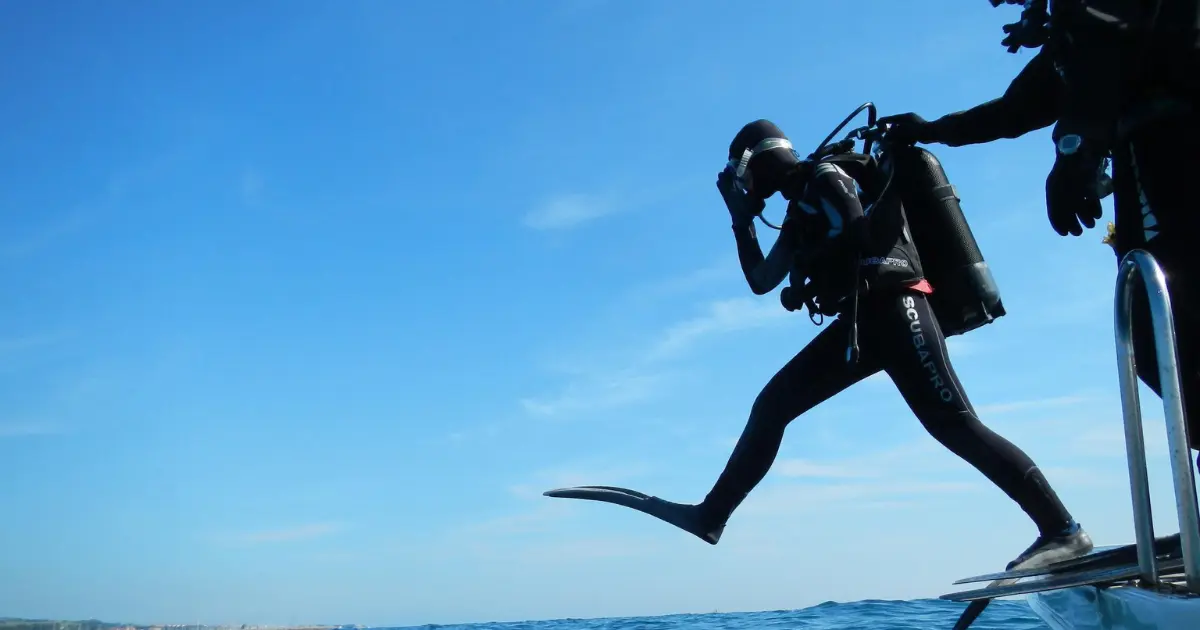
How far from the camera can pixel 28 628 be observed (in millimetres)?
8523

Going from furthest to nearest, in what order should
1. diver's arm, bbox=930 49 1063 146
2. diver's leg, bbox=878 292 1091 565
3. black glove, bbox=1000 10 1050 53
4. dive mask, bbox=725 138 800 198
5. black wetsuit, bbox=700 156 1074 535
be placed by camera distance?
dive mask, bbox=725 138 800 198, black wetsuit, bbox=700 156 1074 535, diver's leg, bbox=878 292 1091 565, diver's arm, bbox=930 49 1063 146, black glove, bbox=1000 10 1050 53

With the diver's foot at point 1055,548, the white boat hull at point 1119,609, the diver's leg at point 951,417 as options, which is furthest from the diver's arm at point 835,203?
the white boat hull at point 1119,609

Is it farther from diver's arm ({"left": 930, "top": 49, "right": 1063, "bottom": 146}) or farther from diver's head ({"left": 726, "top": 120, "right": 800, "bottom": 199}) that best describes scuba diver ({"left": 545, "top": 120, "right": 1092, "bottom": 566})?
diver's arm ({"left": 930, "top": 49, "right": 1063, "bottom": 146})

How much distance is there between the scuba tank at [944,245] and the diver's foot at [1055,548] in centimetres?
89

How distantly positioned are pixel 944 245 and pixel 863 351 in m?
0.52

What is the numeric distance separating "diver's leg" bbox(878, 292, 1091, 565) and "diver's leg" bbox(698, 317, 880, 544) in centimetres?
17

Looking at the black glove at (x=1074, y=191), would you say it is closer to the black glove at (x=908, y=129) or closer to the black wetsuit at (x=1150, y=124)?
the black wetsuit at (x=1150, y=124)

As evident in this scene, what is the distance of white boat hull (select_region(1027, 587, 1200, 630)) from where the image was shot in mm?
1414

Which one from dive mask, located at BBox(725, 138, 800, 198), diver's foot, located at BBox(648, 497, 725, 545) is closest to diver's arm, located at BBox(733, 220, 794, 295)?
dive mask, located at BBox(725, 138, 800, 198)

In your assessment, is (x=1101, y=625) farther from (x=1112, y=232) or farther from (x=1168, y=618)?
(x=1112, y=232)

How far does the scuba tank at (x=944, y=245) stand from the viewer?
11.3ft

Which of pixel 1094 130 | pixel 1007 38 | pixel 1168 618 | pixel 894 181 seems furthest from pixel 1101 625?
pixel 894 181

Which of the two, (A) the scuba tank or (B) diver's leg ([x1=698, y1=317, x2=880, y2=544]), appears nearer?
(A) the scuba tank

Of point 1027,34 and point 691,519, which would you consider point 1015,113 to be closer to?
point 1027,34
